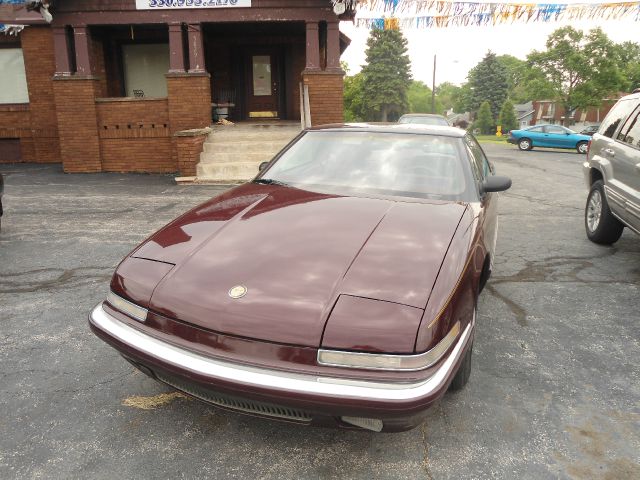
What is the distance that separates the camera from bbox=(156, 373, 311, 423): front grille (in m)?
2.08

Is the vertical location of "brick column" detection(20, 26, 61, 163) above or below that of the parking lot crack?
above

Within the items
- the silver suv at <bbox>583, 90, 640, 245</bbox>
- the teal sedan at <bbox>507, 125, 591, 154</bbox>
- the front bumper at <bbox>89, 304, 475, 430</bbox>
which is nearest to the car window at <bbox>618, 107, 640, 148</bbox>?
the silver suv at <bbox>583, 90, 640, 245</bbox>

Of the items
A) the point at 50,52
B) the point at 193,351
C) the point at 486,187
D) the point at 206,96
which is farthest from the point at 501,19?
the point at 193,351

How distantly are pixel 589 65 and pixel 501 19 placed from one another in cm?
3687

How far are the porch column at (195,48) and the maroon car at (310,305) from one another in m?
9.58

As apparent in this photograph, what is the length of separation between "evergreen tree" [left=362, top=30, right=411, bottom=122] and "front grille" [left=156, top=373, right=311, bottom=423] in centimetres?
7274

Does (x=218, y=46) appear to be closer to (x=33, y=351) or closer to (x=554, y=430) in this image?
(x=33, y=351)

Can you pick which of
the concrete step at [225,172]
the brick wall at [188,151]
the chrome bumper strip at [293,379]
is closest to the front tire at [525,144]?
the concrete step at [225,172]

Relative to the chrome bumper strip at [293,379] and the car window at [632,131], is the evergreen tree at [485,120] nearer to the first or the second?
the car window at [632,131]

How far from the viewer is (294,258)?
2.46 meters

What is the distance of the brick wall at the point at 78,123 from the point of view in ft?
38.7

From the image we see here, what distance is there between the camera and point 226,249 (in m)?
2.58

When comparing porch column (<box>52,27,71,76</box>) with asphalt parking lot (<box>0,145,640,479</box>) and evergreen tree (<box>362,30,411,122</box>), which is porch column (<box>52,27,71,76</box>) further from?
evergreen tree (<box>362,30,411,122</box>)

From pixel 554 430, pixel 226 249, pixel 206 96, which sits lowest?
pixel 554 430
